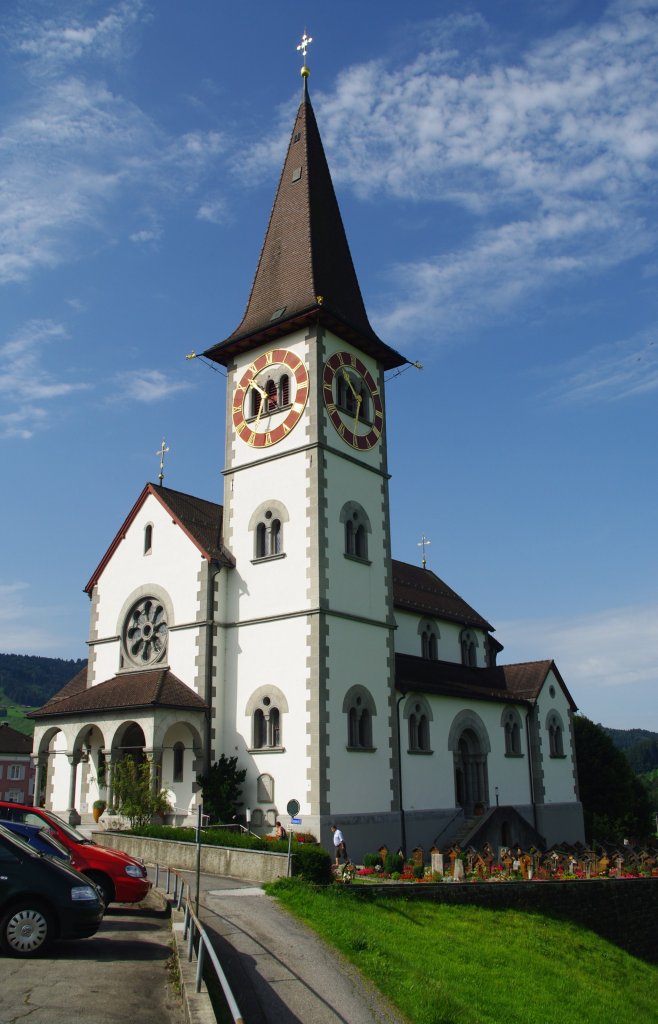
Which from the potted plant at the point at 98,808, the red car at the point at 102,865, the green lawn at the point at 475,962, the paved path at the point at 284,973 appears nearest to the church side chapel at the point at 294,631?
the potted plant at the point at 98,808

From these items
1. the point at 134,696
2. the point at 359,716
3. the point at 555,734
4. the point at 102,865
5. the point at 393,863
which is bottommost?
the point at 393,863

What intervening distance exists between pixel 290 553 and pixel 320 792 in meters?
7.71

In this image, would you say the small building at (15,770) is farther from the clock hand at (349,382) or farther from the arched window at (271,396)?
the clock hand at (349,382)

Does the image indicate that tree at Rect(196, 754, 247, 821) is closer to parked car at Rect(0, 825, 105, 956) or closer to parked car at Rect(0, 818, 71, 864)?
parked car at Rect(0, 818, 71, 864)

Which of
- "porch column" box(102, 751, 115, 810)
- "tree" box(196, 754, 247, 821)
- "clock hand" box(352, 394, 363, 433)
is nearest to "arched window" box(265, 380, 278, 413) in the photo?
"clock hand" box(352, 394, 363, 433)

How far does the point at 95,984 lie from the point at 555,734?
3424cm

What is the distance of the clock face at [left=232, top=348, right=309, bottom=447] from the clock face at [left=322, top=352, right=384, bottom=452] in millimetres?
1024

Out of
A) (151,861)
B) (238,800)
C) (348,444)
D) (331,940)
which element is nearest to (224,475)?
(348,444)

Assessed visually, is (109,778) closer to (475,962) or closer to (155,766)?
(155,766)

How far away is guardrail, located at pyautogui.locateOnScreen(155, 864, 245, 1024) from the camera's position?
8.95 m

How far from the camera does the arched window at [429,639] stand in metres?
39.4

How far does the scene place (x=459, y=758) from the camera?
35.3m

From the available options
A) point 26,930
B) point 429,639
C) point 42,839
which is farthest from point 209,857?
point 429,639

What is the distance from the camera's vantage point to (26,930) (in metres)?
11.3
